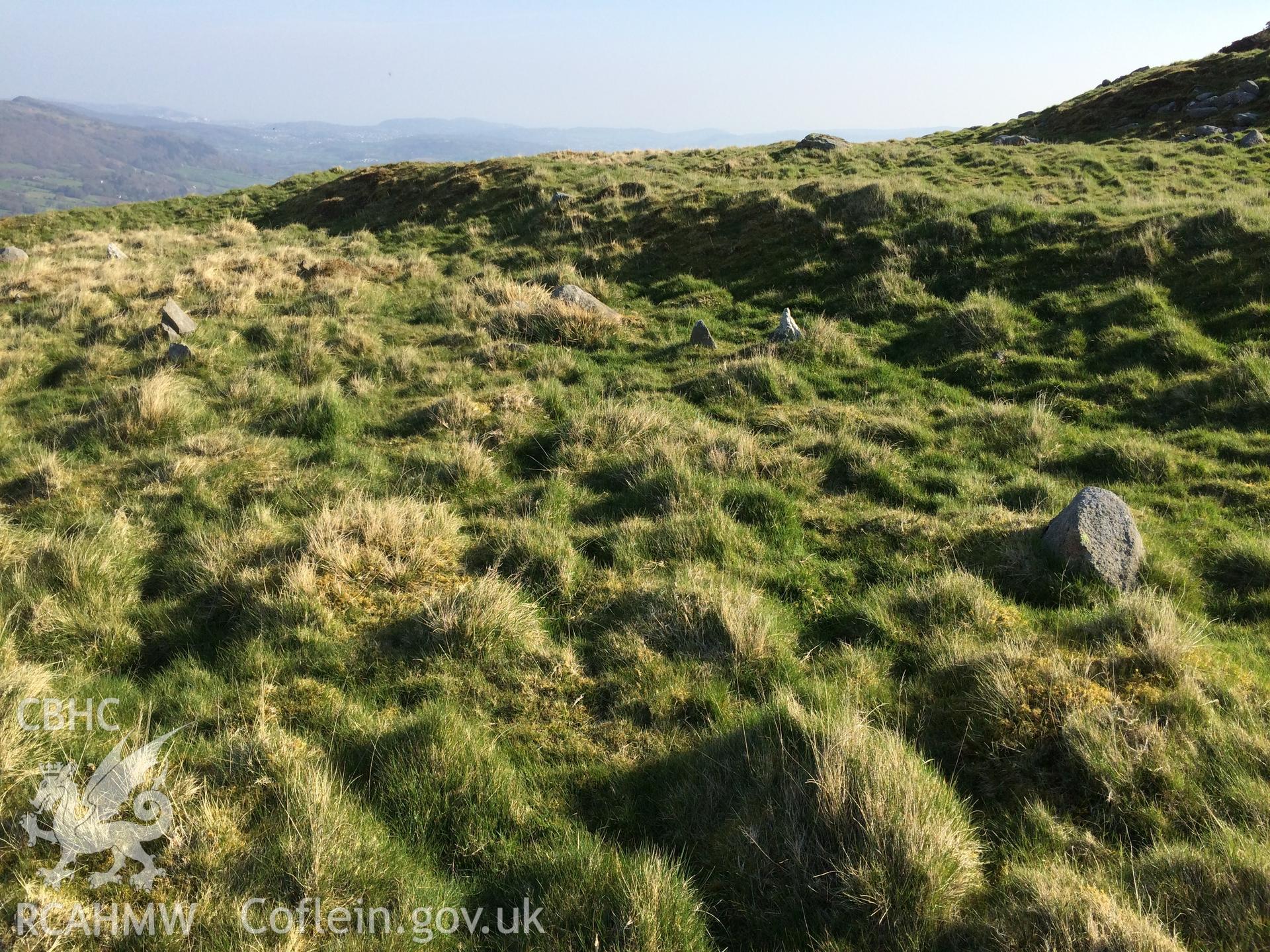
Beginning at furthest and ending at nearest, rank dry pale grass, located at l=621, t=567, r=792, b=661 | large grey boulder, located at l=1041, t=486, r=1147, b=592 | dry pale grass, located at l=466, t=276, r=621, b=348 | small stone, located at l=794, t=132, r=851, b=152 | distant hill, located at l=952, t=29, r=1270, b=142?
small stone, located at l=794, t=132, r=851, b=152, distant hill, located at l=952, t=29, r=1270, b=142, dry pale grass, located at l=466, t=276, r=621, b=348, large grey boulder, located at l=1041, t=486, r=1147, b=592, dry pale grass, located at l=621, t=567, r=792, b=661

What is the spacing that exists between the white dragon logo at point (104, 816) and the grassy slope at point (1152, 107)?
3482cm

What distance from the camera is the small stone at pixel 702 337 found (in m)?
11.7

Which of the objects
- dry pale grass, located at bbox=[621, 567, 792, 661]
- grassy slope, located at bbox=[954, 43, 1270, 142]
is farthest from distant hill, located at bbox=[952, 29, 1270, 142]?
dry pale grass, located at bbox=[621, 567, 792, 661]

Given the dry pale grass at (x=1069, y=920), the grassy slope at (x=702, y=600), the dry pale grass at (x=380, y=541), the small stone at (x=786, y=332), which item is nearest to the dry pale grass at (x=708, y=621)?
the grassy slope at (x=702, y=600)

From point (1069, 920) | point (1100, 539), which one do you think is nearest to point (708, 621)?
point (1069, 920)

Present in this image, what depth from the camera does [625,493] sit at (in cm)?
688

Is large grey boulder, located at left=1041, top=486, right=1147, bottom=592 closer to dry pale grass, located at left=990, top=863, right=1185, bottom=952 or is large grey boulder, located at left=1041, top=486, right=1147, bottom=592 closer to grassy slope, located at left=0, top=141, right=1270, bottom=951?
grassy slope, located at left=0, top=141, right=1270, bottom=951

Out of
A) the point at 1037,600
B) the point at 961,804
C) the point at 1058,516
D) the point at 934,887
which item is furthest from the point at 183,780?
the point at 1058,516

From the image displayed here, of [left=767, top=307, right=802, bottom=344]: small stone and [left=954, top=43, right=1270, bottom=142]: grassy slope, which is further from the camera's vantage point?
[left=954, top=43, right=1270, bottom=142]: grassy slope

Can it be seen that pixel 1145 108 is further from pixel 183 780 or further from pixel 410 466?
pixel 183 780

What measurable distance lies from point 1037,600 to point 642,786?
142 inches

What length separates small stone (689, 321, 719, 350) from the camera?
1174cm

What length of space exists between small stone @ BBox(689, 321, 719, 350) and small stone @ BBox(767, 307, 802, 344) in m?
1.06

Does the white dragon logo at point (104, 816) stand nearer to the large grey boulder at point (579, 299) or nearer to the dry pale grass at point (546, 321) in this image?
the dry pale grass at point (546, 321)
